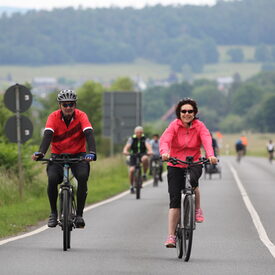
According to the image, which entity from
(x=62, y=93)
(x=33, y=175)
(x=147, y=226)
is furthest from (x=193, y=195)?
(x=33, y=175)

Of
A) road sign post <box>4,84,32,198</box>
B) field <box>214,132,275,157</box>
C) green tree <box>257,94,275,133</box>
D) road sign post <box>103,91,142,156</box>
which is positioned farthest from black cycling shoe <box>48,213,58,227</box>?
green tree <box>257,94,275,133</box>

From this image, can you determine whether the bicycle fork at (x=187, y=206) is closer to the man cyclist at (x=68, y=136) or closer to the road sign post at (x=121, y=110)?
the man cyclist at (x=68, y=136)

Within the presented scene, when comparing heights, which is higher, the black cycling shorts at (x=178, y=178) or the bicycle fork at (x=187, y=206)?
the black cycling shorts at (x=178, y=178)

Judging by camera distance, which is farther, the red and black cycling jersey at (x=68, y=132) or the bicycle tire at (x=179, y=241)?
the red and black cycling jersey at (x=68, y=132)

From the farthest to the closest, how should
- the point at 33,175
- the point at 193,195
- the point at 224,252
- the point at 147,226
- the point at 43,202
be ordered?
1. the point at 33,175
2. the point at 43,202
3. the point at 147,226
4. the point at 224,252
5. the point at 193,195

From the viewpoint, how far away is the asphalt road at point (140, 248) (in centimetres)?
995

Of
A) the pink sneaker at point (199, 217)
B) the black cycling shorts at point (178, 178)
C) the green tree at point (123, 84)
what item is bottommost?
the green tree at point (123, 84)

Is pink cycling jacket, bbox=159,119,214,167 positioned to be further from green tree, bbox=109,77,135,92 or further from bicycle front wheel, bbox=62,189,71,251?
green tree, bbox=109,77,135,92

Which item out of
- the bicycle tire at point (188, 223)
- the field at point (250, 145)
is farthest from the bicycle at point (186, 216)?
the field at point (250, 145)

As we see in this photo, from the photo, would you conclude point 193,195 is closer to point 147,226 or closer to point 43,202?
point 147,226

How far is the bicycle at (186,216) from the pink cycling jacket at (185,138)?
213mm

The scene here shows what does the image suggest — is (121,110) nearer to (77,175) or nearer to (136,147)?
(136,147)

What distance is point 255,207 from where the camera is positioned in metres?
20.6

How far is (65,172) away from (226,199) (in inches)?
491
